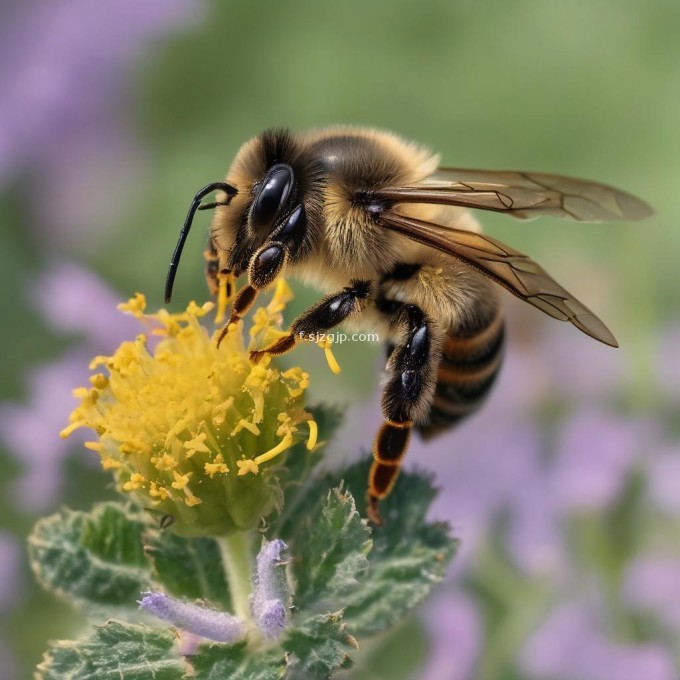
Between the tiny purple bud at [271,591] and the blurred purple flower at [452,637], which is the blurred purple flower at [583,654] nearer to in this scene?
the blurred purple flower at [452,637]

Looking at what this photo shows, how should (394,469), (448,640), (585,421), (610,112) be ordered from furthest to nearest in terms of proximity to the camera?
1. (610,112)
2. (585,421)
3. (448,640)
4. (394,469)

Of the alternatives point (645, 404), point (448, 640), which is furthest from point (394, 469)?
point (645, 404)

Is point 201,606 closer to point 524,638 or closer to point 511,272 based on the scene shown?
point 511,272

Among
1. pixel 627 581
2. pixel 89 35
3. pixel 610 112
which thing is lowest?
pixel 627 581

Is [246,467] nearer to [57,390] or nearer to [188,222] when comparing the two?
[188,222]

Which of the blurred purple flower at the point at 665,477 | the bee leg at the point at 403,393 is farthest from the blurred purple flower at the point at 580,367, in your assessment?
the bee leg at the point at 403,393

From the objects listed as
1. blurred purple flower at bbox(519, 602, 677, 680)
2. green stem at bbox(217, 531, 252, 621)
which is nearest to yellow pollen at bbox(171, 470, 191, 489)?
green stem at bbox(217, 531, 252, 621)

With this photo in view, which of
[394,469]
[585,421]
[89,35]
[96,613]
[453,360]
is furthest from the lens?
[89,35]
